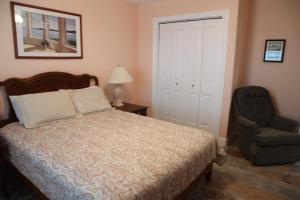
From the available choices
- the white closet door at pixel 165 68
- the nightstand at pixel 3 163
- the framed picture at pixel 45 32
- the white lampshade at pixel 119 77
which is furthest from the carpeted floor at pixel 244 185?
the white lampshade at pixel 119 77

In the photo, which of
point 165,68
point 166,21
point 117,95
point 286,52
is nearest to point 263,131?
point 286,52

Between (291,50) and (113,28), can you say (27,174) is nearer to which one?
(113,28)

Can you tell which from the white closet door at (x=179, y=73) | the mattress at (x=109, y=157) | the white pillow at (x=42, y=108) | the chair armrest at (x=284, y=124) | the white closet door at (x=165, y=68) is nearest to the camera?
the mattress at (x=109, y=157)

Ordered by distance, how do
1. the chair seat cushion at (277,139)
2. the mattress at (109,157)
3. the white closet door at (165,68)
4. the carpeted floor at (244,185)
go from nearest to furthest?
1. the mattress at (109,157)
2. the carpeted floor at (244,185)
3. the chair seat cushion at (277,139)
4. the white closet door at (165,68)

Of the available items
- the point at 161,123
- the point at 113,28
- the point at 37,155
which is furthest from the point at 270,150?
the point at 113,28

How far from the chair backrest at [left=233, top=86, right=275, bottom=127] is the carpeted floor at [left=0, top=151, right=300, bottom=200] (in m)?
0.80

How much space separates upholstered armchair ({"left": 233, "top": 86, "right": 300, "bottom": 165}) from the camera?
2729 mm

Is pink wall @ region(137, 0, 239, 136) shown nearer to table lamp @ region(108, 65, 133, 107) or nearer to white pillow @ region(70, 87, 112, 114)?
table lamp @ region(108, 65, 133, 107)

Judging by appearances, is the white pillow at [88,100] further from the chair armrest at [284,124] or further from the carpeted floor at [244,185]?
the chair armrest at [284,124]

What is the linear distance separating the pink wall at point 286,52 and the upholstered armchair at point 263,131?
30cm

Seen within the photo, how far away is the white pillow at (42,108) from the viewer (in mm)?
2275

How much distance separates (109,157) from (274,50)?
3.24 metres

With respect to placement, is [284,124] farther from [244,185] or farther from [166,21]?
[166,21]

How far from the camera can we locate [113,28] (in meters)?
3.59
